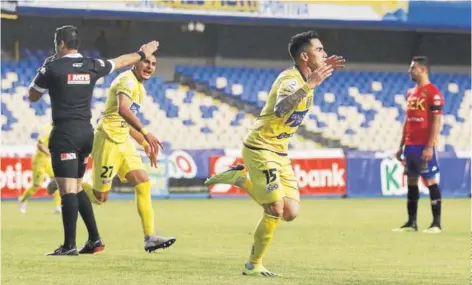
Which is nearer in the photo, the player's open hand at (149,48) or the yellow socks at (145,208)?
the player's open hand at (149,48)

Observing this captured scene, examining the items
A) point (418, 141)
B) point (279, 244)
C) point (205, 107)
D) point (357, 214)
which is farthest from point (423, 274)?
point (205, 107)

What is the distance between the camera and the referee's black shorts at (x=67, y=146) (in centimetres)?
1096

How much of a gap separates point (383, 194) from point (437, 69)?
10838 millimetres

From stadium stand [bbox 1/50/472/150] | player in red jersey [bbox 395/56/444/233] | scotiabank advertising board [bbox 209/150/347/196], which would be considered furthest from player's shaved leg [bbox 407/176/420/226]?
stadium stand [bbox 1/50/472/150]

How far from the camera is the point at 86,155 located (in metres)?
11.2

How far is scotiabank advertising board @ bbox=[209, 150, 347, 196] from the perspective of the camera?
24812 millimetres

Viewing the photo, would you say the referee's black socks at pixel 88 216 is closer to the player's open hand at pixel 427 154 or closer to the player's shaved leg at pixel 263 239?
the player's shaved leg at pixel 263 239

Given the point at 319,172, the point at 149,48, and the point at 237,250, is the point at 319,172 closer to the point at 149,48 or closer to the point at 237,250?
the point at 237,250

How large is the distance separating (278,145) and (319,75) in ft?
3.02

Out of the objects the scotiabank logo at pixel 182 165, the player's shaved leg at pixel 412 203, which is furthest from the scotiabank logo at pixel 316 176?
the player's shaved leg at pixel 412 203

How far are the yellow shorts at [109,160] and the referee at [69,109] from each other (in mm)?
519

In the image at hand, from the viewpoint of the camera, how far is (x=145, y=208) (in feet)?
37.0

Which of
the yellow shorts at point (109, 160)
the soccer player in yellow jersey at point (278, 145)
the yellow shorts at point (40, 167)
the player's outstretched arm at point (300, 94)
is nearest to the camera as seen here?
the player's outstretched arm at point (300, 94)

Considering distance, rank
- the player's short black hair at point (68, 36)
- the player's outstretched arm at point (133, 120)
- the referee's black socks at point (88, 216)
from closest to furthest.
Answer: the player's outstretched arm at point (133, 120)
the player's short black hair at point (68, 36)
the referee's black socks at point (88, 216)
